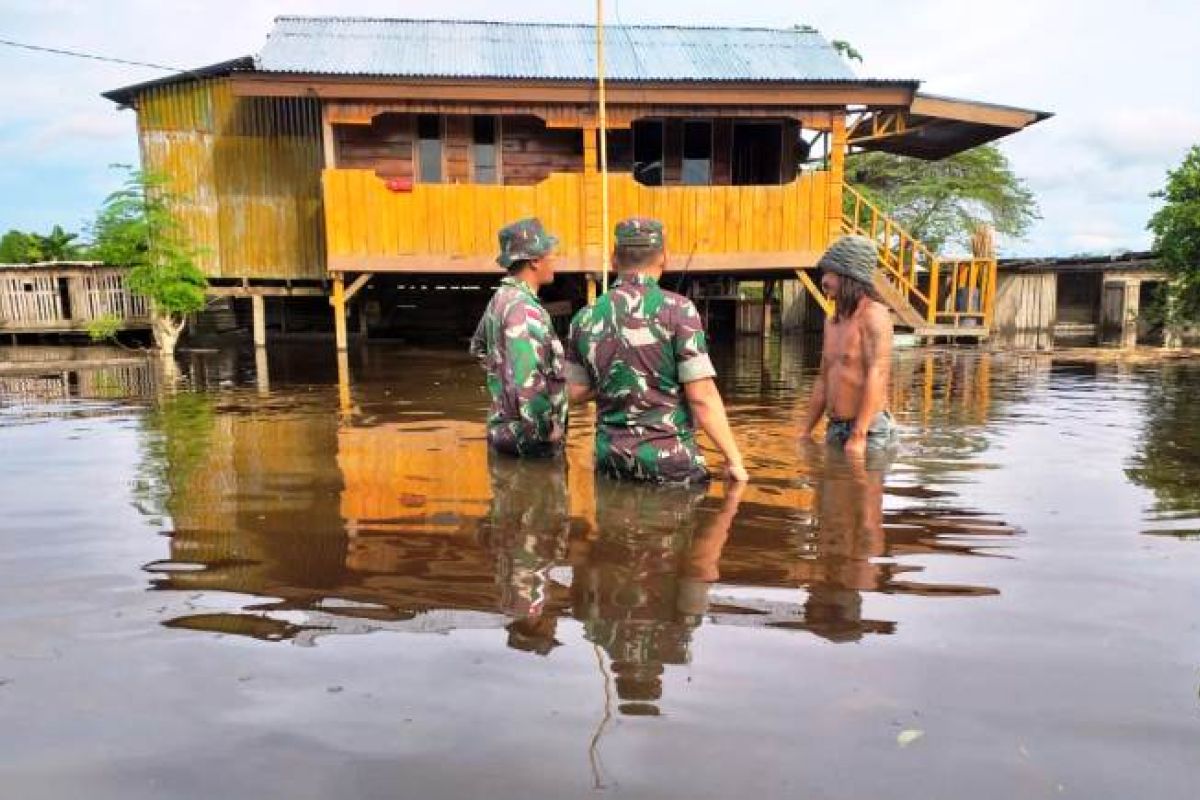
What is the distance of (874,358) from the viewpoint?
4.27m

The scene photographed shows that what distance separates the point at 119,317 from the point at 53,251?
6.44m

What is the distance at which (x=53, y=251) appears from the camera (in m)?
20.8

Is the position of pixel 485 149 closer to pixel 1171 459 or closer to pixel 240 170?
pixel 240 170

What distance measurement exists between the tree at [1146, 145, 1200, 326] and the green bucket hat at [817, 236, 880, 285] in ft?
48.0

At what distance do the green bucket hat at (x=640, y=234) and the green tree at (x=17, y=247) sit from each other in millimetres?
20837

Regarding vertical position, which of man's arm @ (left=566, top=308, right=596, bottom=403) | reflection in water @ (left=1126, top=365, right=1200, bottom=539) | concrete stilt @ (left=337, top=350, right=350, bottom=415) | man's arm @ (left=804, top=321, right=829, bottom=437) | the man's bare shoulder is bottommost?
reflection in water @ (left=1126, top=365, right=1200, bottom=539)

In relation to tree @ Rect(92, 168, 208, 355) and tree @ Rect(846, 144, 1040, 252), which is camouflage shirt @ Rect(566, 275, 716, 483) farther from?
tree @ Rect(846, 144, 1040, 252)

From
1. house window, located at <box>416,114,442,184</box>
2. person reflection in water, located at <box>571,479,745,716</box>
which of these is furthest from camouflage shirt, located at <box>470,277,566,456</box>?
house window, located at <box>416,114,442,184</box>

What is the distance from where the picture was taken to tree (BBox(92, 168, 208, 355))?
46.0 feet

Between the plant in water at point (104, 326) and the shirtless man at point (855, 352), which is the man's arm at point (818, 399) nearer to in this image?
the shirtless man at point (855, 352)

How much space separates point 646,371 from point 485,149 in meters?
11.6

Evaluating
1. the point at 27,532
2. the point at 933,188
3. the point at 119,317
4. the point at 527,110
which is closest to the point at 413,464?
the point at 27,532

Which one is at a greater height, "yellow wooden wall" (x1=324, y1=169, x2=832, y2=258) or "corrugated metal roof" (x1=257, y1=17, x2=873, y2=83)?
"corrugated metal roof" (x1=257, y1=17, x2=873, y2=83)

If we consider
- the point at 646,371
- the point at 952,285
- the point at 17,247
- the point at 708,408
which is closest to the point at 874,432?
the point at 708,408
